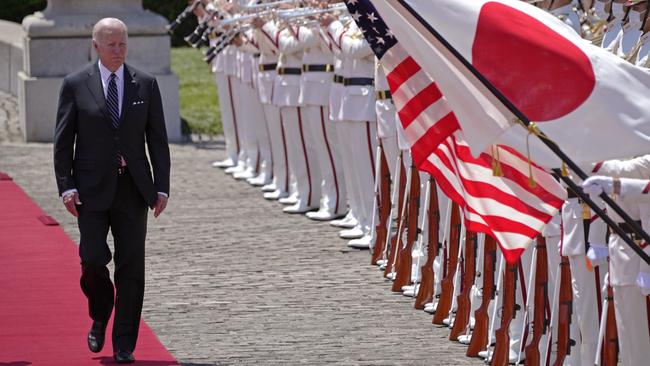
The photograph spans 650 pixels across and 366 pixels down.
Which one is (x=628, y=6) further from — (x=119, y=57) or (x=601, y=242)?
(x=119, y=57)

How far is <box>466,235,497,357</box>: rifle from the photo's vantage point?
9.17 meters

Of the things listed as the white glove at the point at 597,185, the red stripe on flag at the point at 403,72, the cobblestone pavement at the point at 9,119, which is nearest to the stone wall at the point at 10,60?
the cobblestone pavement at the point at 9,119

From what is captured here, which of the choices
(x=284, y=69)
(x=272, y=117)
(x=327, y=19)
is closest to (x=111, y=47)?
(x=327, y=19)

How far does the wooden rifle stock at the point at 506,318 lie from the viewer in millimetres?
8688

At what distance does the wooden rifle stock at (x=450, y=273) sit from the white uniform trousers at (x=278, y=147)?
17.6 feet

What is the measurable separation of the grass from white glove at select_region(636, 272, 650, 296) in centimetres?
1506

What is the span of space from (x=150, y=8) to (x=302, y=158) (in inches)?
631

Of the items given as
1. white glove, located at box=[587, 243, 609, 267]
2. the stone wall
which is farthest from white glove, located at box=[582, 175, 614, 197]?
the stone wall

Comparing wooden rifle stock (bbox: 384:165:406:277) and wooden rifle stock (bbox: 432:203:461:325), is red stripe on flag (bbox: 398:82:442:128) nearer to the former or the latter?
wooden rifle stock (bbox: 432:203:461:325)

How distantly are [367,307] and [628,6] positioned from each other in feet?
11.1

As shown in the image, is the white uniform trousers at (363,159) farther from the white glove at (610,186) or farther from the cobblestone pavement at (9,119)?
the cobblestone pavement at (9,119)

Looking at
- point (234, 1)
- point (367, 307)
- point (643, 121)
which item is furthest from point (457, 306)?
point (234, 1)

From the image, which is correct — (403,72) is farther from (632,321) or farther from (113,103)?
(632,321)

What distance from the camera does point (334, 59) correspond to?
13688mm
